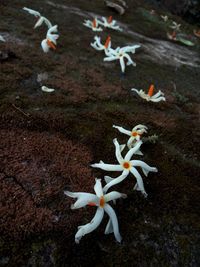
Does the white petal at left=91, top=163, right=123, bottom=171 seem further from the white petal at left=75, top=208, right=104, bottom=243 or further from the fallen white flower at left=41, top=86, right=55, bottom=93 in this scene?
the fallen white flower at left=41, top=86, right=55, bottom=93

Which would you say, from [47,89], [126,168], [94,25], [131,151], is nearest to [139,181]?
[126,168]

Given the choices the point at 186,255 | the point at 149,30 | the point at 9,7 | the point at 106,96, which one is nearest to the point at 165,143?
the point at 106,96

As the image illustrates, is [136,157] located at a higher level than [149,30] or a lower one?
higher

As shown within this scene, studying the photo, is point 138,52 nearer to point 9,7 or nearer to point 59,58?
point 59,58

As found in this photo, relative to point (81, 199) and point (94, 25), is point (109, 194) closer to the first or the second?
point (81, 199)

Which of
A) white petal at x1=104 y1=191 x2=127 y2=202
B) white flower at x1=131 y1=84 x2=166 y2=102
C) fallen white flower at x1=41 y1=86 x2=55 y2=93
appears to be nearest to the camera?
white petal at x1=104 y1=191 x2=127 y2=202

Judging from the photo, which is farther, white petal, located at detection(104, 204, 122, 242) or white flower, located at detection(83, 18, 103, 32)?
white flower, located at detection(83, 18, 103, 32)

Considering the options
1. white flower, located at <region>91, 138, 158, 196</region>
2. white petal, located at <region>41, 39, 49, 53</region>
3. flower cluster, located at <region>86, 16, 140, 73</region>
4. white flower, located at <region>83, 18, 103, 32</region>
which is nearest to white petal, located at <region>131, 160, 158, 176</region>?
white flower, located at <region>91, 138, 158, 196</region>

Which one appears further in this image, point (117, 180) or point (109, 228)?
point (117, 180)
